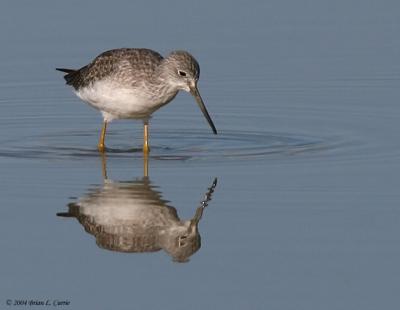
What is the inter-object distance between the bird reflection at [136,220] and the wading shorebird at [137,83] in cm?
213

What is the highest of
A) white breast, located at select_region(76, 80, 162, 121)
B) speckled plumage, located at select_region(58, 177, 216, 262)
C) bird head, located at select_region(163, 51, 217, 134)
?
bird head, located at select_region(163, 51, 217, 134)

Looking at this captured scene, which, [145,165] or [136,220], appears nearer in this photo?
[136,220]

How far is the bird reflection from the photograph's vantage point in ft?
45.9

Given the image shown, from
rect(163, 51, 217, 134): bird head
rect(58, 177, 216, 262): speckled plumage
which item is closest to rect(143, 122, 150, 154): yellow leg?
rect(163, 51, 217, 134): bird head

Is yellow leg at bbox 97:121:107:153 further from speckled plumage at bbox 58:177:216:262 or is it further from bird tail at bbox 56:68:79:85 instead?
speckled plumage at bbox 58:177:216:262

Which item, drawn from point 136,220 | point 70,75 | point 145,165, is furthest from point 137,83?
point 136,220

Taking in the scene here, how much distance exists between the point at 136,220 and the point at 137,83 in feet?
12.8

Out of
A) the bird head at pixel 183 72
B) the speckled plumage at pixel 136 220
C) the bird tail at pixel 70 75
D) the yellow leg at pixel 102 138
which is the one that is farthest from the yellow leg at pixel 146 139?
the speckled plumage at pixel 136 220

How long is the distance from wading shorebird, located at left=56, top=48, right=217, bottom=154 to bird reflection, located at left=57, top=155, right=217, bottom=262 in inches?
83.7

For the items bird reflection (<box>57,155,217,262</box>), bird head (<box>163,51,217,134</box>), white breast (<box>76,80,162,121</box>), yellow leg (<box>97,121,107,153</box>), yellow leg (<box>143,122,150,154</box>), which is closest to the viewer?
bird reflection (<box>57,155,217,262</box>)

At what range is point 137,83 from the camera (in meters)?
18.4

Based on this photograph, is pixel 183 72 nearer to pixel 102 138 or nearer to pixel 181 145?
pixel 181 145

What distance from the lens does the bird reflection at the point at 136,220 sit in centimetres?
1400

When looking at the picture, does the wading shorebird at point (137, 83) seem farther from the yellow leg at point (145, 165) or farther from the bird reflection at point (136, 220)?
the bird reflection at point (136, 220)
